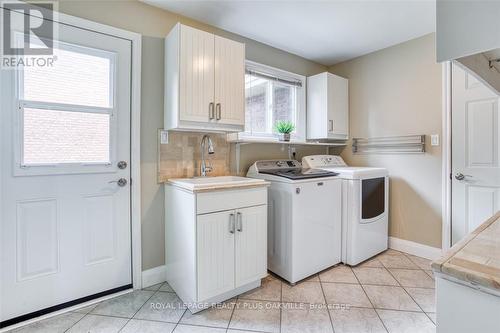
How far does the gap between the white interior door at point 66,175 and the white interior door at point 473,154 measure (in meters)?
2.99

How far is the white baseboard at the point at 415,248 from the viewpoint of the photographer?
262cm

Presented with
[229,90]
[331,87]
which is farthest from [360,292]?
[331,87]

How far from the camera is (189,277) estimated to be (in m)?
1.79

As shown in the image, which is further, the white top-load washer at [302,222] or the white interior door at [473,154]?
the white interior door at [473,154]

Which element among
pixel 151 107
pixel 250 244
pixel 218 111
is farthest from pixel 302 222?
pixel 151 107

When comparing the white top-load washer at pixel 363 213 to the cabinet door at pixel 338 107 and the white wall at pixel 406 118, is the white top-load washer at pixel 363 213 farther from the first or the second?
the cabinet door at pixel 338 107

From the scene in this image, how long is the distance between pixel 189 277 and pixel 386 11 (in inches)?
106

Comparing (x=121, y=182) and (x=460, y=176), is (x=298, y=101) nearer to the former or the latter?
(x=460, y=176)

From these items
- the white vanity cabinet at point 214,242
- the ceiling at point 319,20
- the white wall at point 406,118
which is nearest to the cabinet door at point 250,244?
the white vanity cabinet at point 214,242

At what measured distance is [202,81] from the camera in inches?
78.4

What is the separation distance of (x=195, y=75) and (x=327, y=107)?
1715 mm

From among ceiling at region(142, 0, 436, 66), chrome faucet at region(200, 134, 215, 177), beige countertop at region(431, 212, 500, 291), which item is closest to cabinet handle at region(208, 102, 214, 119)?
chrome faucet at region(200, 134, 215, 177)

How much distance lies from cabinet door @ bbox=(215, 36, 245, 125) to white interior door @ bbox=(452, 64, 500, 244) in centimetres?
192

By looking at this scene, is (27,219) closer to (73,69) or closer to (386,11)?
(73,69)
